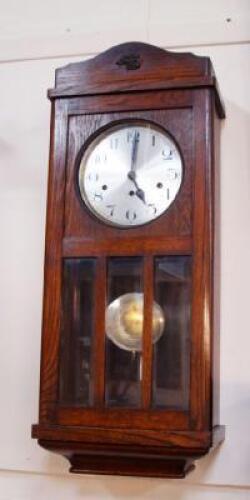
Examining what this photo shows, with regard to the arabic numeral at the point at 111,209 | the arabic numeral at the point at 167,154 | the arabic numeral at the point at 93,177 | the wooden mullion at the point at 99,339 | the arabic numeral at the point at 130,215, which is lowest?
the wooden mullion at the point at 99,339

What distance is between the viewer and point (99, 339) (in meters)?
0.99

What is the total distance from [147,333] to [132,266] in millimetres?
94

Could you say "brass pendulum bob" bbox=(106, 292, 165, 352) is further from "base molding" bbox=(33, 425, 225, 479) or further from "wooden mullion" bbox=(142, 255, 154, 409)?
"base molding" bbox=(33, 425, 225, 479)

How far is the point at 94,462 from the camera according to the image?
1027 mm

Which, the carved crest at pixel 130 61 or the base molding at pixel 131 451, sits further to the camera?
the carved crest at pixel 130 61

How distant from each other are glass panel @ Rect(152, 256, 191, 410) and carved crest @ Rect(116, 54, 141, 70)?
0.91 feet

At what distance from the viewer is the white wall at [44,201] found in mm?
1058

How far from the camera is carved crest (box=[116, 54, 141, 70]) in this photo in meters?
1.04

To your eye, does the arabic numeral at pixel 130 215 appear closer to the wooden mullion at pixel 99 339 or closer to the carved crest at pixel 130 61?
the wooden mullion at pixel 99 339

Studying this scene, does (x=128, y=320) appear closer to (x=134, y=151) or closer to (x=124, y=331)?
(x=124, y=331)

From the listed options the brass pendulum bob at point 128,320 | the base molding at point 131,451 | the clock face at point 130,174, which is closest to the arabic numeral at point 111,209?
the clock face at point 130,174

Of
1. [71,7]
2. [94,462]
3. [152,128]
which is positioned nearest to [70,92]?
[152,128]

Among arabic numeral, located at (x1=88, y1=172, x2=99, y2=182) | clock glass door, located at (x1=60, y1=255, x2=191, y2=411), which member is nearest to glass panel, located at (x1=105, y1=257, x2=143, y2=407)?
clock glass door, located at (x1=60, y1=255, x2=191, y2=411)

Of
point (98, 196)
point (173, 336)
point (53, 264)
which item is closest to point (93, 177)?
point (98, 196)
